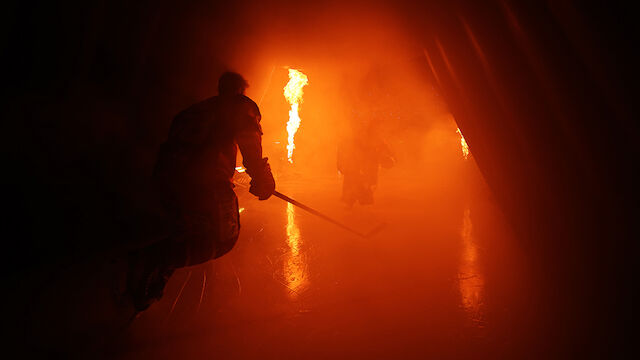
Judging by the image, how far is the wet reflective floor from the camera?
8.37 feet

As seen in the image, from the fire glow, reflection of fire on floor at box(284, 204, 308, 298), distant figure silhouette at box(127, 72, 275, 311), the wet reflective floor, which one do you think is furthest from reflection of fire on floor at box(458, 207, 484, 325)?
the fire glow

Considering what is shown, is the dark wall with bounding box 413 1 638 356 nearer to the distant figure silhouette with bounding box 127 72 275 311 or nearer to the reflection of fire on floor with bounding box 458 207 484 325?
the reflection of fire on floor with bounding box 458 207 484 325

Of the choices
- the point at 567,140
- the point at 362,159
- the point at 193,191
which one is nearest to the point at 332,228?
the point at 362,159

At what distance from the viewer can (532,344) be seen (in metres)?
2.53

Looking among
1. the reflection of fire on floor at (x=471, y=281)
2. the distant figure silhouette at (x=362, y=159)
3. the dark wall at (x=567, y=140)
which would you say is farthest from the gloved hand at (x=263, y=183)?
the distant figure silhouette at (x=362, y=159)

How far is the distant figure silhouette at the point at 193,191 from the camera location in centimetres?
263

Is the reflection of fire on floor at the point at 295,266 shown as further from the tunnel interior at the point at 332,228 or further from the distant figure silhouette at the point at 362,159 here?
the distant figure silhouette at the point at 362,159

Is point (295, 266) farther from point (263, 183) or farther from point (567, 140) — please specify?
point (567, 140)

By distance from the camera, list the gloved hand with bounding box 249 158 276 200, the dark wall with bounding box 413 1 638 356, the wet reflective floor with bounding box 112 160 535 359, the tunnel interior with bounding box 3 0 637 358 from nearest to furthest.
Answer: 1. the dark wall with bounding box 413 1 638 356
2. the tunnel interior with bounding box 3 0 637 358
3. the wet reflective floor with bounding box 112 160 535 359
4. the gloved hand with bounding box 249 158 276 200

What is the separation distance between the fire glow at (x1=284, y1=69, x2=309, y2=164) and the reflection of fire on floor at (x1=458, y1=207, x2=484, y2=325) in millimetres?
9936

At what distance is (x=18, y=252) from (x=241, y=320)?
224 centimetres

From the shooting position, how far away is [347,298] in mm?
3322

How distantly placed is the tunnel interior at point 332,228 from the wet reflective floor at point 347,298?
0.02 meters

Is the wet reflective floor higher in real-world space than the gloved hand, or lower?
lower
